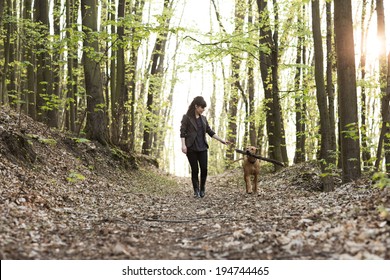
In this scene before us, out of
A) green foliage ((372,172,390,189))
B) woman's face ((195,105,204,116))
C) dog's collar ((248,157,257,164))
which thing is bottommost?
green foliage ((372,172,390,189))

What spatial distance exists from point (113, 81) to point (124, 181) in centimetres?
529

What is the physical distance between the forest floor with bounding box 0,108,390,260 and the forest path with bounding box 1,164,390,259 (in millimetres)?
11

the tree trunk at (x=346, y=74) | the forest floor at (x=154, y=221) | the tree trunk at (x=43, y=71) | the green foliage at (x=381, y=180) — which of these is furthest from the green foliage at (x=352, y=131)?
the tree trunk at (x=43, y=71)

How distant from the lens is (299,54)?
19.6 m

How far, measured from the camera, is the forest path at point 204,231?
12.8ft

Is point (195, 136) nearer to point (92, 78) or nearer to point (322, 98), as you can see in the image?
point (322, 98)

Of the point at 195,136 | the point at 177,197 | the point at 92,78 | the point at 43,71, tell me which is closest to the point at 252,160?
the point at 195,136

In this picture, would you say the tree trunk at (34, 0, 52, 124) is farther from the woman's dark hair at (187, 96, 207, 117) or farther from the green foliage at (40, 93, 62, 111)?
the woman's dark hair at (187, 96, 207, 117)

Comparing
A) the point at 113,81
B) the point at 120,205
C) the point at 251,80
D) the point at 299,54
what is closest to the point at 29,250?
the point at 120,205

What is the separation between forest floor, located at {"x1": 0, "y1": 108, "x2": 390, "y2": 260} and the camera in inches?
157

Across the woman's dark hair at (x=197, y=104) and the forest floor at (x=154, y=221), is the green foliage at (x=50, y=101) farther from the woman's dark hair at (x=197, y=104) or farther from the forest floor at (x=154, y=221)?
the woman's dark hair at (x=197, y=104)

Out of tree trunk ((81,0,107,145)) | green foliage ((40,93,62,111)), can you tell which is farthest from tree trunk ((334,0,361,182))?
green foliage ((40,93,62,111))

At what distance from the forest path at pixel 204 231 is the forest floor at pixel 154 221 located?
11 millimetres

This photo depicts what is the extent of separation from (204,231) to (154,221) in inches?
45.7
